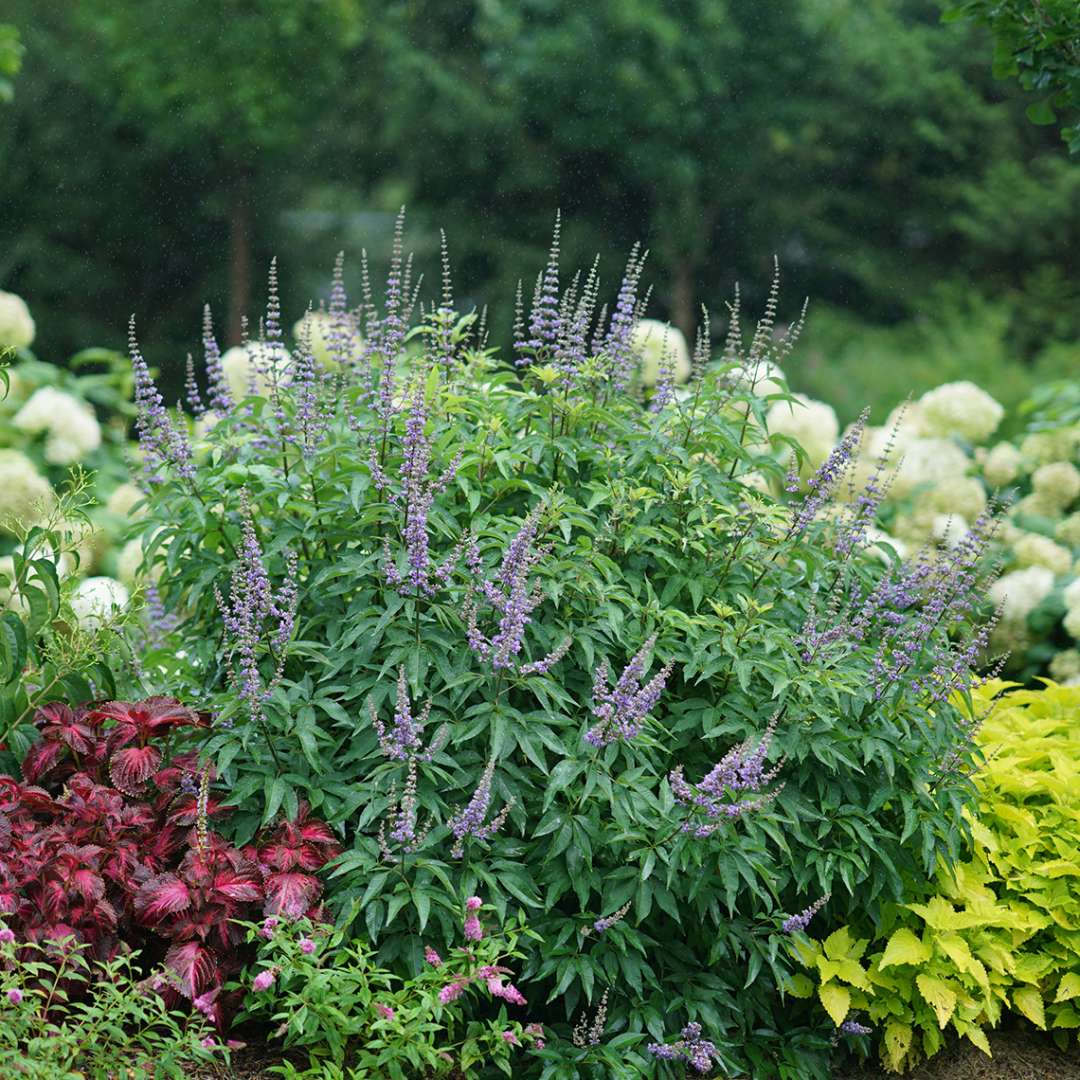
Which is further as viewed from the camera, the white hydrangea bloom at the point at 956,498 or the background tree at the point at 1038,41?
the white hydrangea bloom at the point at 956,498

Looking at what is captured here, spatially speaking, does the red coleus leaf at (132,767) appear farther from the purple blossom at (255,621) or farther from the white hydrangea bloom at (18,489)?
the white hydrangea bloom at (18,489)

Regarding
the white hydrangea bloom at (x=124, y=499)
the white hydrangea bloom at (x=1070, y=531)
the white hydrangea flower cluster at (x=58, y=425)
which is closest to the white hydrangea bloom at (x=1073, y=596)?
the white hydrangea bloom at (x=1070, y=531)

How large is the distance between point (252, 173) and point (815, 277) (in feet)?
22.0

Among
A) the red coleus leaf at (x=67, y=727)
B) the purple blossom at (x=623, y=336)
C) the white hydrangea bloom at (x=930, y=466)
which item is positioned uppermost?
the purple blossom at (x=623, y=336)

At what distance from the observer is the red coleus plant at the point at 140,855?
315 centimetres

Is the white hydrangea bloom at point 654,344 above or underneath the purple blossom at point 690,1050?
above

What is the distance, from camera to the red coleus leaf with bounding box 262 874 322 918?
3156 mm

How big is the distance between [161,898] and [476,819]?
0.71 meters

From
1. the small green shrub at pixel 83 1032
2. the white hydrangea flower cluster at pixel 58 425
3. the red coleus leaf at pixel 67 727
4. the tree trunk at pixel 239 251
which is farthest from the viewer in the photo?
the tree trunk at pixel 239 251

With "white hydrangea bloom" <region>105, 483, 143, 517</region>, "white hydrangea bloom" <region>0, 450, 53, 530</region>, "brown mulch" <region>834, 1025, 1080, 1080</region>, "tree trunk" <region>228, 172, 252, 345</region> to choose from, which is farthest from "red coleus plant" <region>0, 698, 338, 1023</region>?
"tree trunk" <region>228, 172, 252, 345</region>

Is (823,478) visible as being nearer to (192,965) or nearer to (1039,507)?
(192,965)

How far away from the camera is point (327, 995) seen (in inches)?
118

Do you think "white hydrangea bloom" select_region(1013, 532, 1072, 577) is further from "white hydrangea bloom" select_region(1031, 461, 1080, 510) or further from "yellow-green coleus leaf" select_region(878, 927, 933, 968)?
"yellow-green coleus leaf" select_region(878, 927, 933, 968)

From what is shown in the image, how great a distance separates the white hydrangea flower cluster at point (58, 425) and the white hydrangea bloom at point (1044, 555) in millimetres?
4660
